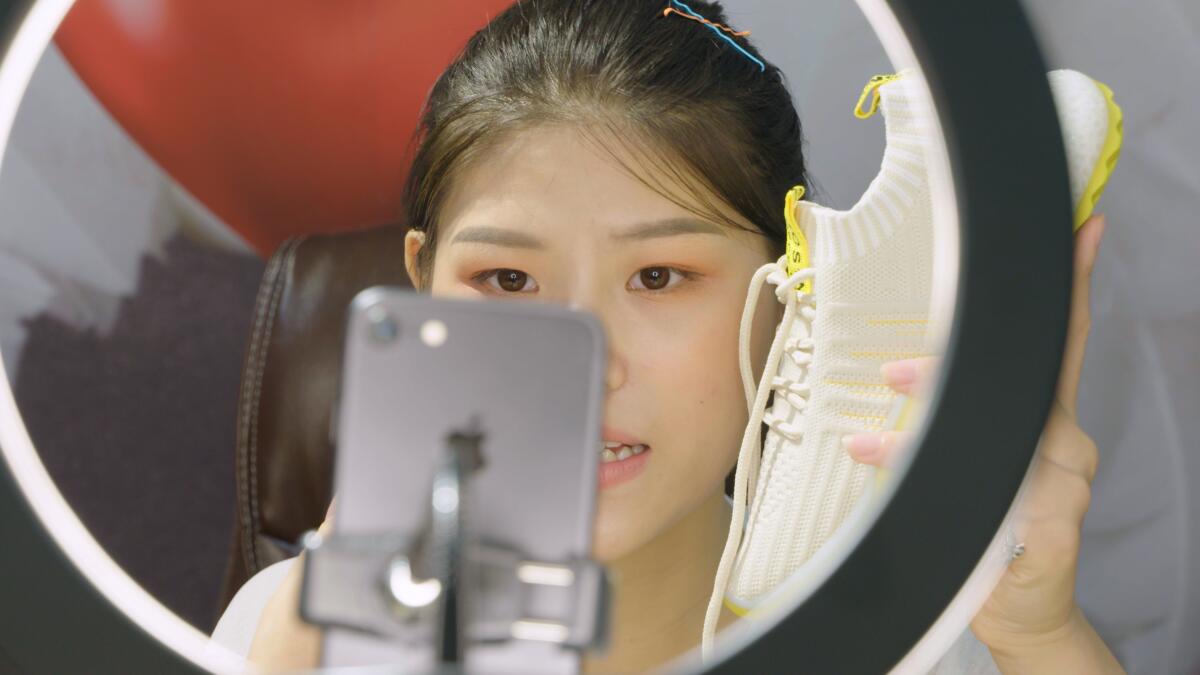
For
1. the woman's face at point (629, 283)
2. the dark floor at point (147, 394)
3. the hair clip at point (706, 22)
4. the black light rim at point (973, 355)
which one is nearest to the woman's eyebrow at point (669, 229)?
the woman's face at point (629, 283)

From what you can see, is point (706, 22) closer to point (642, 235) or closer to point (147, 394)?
point (642, 235)

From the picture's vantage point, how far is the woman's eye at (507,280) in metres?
0.55

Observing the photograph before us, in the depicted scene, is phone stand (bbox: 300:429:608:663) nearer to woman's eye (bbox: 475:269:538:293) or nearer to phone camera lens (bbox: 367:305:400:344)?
phone camera lens (bbox: 367:305:400:344)

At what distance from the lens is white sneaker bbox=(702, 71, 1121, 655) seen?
447mm

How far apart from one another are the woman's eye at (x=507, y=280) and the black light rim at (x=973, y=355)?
0.30 m

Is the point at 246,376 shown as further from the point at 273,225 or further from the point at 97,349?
the point at 97,349

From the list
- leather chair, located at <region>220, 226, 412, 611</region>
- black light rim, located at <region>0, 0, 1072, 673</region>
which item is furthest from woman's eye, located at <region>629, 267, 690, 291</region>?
leather chair, located at <region>220, 226, 412, 611</region>

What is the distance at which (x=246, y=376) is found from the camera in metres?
0.96

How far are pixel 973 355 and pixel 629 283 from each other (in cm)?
29

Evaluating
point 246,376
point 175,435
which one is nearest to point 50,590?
point 246,376

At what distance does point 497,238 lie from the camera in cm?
54

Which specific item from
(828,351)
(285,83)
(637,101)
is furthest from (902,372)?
(285,83)

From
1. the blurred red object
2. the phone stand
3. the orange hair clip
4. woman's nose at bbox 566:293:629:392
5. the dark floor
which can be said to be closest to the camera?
the phone stand

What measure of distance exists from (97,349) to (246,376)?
275 mm
